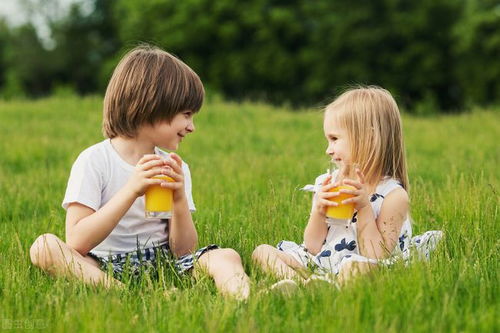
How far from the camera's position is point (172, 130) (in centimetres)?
336

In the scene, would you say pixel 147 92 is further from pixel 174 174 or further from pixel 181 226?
pixel 181 226

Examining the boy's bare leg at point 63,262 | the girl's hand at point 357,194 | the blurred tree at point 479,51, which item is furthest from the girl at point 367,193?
the blurred tree at point 479,51

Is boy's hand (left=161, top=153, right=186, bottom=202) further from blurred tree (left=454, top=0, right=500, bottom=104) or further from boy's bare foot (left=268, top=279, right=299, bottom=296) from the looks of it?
blurred tree (left=454, top=0, right=500, bottom=104)

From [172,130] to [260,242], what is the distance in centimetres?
84

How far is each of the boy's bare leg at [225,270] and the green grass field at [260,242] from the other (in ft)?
0.21

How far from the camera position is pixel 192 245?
11.4 ft

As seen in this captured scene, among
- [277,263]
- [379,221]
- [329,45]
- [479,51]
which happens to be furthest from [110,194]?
[329,45]

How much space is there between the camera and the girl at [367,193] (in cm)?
329

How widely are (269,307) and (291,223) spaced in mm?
1580

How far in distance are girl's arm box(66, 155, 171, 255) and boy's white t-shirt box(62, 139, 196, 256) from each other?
0.24 feet

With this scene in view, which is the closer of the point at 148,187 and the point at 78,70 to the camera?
the point at 148,187

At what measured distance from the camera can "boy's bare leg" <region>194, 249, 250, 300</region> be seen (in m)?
2.90

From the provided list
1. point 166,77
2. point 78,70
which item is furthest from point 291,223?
point 78,70

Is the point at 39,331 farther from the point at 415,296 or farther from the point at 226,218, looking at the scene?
the point at 226,218
